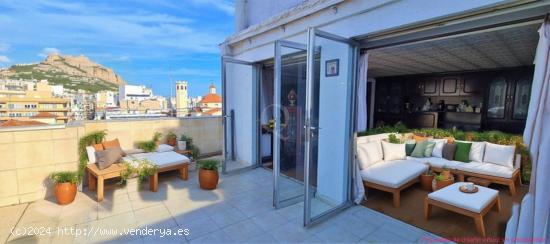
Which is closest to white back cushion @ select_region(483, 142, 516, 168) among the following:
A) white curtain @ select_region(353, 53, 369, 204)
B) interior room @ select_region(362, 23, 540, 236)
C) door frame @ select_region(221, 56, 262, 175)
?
interior room @ select_region(362, 23, 540, 236)

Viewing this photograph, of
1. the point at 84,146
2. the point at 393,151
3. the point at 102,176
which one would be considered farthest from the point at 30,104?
the point at 393,151

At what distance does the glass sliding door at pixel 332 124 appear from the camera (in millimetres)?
2717

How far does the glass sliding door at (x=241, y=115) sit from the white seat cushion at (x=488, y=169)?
11.1 ft

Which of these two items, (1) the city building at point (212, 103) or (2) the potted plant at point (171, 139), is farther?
(1) the city building at point (212, 103)

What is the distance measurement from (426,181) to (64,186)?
4.76 metres

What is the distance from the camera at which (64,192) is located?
285 centimetres

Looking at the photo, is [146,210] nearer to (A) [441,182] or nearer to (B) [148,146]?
(B) [148,146]

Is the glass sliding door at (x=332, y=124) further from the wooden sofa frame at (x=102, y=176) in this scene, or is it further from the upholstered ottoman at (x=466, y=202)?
the wooden sofa frame at (x=102, y=176)

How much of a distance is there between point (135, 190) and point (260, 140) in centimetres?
216

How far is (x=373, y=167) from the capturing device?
11.1 feet

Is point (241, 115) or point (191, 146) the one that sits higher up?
point (241, 115)

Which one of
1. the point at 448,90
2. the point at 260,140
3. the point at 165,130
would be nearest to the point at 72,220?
the point at 165,130

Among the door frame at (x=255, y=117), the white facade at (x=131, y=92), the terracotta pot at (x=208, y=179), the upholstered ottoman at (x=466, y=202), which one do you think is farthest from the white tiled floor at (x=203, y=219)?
the white facade at (x=131, y=92)

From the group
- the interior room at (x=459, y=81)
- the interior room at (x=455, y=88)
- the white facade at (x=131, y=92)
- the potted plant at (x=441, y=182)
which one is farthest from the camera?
the white facade at (x=131, y=92)
